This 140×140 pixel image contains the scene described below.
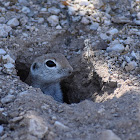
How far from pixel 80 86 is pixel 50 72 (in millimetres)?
559

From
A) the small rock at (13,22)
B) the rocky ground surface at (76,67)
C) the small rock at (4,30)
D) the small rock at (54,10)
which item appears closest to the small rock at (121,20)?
the rocky ground surface at (76,67)

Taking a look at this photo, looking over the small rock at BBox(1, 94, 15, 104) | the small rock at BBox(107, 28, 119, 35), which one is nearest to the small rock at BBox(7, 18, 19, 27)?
the small rock at BBox(107, 28, 119, 35)

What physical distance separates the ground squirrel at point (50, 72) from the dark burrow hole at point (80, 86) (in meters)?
0.17

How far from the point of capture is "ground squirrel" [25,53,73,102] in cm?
380

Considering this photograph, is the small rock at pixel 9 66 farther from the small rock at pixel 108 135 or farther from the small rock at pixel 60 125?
the small rock at pixel 108 135

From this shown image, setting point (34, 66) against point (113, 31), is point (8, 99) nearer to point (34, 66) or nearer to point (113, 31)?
point (34, 66)

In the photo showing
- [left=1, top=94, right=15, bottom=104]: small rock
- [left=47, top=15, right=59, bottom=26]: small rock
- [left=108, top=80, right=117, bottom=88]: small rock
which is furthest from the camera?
[left=47, top=15, right=59, bottom=26]: small rock

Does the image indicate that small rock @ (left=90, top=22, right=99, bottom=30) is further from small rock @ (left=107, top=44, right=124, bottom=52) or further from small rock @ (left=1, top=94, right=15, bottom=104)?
small rock @ (left=1, top=94, right=15, bottom=104)

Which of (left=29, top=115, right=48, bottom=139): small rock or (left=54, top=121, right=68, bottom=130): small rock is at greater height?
(left=29, top=115, right=48, bottom=139): small rock

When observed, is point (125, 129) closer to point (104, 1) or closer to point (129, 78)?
point (129, 78)

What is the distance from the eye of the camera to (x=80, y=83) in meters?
3.95

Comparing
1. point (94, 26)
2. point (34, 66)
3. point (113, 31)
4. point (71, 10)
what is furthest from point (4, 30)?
point (113, 31)

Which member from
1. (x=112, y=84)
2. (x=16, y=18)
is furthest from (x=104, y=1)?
(x=112, y=84)

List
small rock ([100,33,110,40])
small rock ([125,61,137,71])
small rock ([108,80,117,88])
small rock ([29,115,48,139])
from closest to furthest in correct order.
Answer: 1. small rock ([29,115,48,139])
2. small rock ([108,80,117,88])
3. small rock ([125,61,137,71])
4. small rock ([100,33,110,40])
